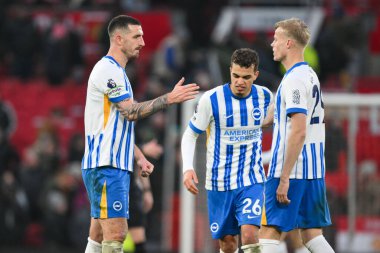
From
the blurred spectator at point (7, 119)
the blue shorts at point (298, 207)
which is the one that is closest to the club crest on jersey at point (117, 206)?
the blue shorts at point (298, 207)

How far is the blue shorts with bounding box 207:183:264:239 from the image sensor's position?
370 inches

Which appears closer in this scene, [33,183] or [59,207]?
[59,207]

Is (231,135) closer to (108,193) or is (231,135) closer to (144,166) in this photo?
(144,166)

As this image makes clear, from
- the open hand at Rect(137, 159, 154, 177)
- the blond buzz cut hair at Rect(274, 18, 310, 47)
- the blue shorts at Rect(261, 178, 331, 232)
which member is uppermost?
the blond buzz cut hair at Rect(274, 18, 310, 47)

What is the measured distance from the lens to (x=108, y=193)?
29.8 ft

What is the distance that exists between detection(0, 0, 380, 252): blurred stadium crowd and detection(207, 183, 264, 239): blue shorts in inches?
224

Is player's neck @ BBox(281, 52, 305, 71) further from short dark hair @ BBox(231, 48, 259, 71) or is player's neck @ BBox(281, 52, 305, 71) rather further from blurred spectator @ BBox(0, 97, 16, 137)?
blurred spectator @ BBox(0, 97, 16, 137)

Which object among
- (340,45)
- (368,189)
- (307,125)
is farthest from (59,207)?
(307,125)

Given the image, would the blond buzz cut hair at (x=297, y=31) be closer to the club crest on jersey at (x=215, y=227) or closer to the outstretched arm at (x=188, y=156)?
the outstretched arm at (x=188, y=156)

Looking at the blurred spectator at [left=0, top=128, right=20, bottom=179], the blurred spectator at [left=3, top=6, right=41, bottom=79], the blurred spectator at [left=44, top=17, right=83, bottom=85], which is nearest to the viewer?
the blurred spectator at [left=0, top=128, right=20, bottom=179]

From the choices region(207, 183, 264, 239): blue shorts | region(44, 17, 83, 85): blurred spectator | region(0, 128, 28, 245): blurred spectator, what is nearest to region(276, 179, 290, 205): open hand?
region(207, 183, 264, 239): blue shorts

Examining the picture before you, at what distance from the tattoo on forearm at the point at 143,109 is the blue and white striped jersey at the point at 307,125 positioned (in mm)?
966

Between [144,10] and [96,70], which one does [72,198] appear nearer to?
[144,10]

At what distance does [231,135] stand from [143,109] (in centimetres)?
90
